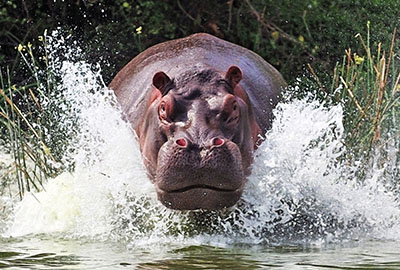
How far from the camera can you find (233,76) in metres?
5.82

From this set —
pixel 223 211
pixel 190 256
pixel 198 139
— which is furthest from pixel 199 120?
pixel 190 256

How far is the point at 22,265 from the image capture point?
14.0ft

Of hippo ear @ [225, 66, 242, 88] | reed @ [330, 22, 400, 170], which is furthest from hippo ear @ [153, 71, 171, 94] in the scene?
reed @ [330, 22, 400, 170]

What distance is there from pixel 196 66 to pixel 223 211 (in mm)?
923

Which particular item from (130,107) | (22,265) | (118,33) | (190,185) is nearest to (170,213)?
(190,185)

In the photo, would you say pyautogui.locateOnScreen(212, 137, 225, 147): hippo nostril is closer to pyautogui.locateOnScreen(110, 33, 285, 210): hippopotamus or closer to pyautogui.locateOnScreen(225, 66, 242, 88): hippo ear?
pyautogui.locateOnScreen(110, 33, 285, 210): hippopotamus

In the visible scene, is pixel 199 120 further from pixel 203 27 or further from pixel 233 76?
pixel 203 27

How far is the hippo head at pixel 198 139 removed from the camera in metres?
5.16

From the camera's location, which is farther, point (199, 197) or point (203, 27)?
point (203, 27)

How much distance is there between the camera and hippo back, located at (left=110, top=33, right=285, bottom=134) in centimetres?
646

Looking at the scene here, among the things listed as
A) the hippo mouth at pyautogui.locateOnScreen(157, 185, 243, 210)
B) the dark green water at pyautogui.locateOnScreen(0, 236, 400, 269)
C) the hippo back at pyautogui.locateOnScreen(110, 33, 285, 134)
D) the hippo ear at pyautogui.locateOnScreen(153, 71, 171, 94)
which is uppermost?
the hippo back at pyautogui.locateOnScreen(110, 33, 285, 134)

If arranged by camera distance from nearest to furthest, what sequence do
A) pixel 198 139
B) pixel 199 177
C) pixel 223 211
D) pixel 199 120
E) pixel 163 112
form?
pixel 199 177 → pixel 198 139 → pixel 199 120 → pixel 163 112 → pixel 223 211

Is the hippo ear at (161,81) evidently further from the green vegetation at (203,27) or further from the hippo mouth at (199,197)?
the green vegetation at (203,27)

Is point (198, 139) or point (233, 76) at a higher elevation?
point (233, 76)
